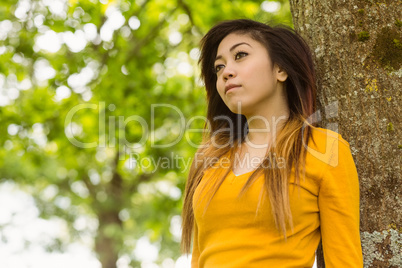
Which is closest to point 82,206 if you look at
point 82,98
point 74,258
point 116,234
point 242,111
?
point 74,258

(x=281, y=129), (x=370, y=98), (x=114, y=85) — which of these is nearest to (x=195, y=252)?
(x=281, y=129)

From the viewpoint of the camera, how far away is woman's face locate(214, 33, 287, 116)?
2.13m

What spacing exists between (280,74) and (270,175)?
56 centimetres

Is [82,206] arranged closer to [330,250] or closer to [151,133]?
[151,133]

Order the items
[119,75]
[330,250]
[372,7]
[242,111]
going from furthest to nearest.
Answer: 1. [119,75]
2. [242,111]
3. [372,7]
4. [330,250]

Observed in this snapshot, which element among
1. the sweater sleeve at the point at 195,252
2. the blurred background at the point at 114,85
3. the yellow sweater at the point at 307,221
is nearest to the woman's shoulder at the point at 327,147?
the yellow sweater at the point at 307,221

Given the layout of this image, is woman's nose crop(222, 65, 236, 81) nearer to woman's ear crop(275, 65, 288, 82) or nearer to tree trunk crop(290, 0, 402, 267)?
woman's ear crop(275, 65, 288, 82)

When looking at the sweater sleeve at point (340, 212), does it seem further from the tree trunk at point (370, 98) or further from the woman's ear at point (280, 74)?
the woman's ear at point (280, 74)

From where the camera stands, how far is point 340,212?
1.80 m

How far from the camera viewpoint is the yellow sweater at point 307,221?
1794 mm

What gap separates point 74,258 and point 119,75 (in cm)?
1226

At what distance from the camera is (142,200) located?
1361 centimetres

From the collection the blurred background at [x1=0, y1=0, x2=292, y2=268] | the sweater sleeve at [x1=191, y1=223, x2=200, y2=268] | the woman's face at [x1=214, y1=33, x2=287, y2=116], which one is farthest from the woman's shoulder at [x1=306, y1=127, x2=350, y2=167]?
the blurred background at [x1=0, y1=0, x2=292, y2=268]

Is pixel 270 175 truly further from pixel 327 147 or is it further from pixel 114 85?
pixel 114 85
